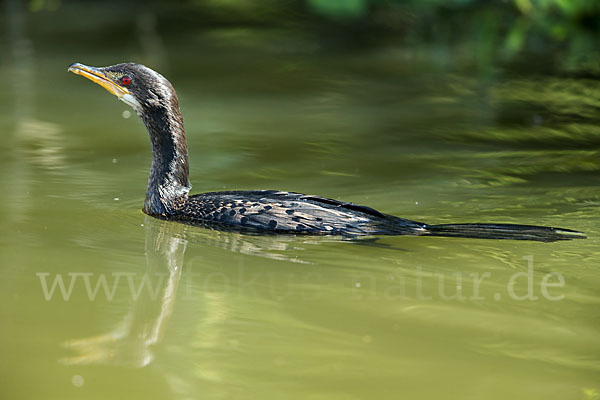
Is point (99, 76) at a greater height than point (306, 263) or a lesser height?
greater

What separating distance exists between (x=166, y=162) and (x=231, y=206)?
0.95 m

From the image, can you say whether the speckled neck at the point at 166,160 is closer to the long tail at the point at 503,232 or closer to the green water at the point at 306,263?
the green water at the point at 306,263

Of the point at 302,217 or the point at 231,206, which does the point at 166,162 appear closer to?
the point at 231,206

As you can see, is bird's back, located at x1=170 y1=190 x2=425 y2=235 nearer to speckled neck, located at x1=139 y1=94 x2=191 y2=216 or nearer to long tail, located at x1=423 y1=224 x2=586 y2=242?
long tail, located at x1=423 y1=224 x2=586 y2=242

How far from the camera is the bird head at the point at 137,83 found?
26.3 feet

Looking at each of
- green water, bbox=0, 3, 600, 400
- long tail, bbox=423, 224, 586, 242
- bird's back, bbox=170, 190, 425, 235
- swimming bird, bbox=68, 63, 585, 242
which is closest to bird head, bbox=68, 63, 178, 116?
swimming bird, bbox=68, 63, 585, 242

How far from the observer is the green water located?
517 centimetres

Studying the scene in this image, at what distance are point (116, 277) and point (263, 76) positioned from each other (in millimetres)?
8634

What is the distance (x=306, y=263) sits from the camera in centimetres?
683

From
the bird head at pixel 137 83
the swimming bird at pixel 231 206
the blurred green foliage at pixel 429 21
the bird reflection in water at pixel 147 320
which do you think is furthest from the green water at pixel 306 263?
the blurred green foliage at pixel 429 21

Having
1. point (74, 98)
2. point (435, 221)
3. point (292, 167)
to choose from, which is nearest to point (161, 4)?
point (74, 98)

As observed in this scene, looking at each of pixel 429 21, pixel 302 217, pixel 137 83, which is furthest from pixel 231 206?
pixel 429 21

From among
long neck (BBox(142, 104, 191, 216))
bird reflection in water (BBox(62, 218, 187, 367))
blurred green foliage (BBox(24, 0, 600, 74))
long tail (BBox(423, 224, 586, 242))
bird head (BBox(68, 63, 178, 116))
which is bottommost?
bird reflection in water (BBox(62, 218, 187, 367))

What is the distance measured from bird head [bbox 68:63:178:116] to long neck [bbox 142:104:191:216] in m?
0.08
